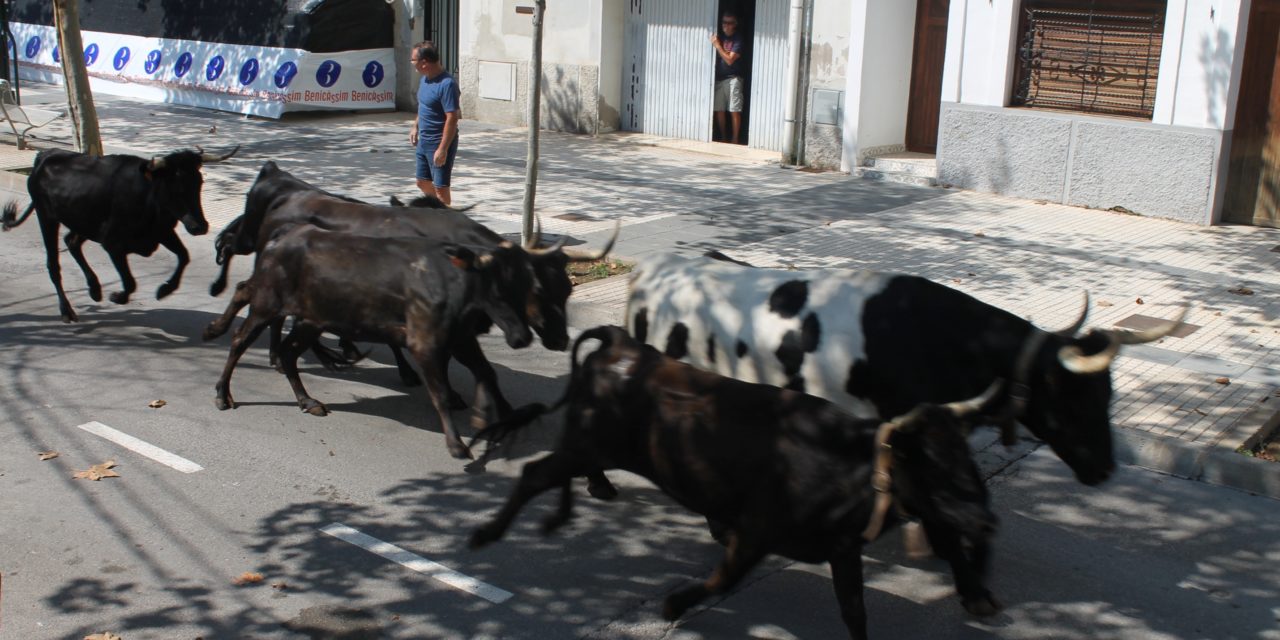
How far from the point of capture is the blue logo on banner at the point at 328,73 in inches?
814

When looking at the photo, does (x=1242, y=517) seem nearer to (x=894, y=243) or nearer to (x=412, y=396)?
(x=412, y=396)

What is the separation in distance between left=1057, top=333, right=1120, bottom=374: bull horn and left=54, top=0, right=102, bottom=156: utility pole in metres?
12.1

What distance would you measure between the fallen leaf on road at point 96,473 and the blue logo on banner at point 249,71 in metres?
15.1

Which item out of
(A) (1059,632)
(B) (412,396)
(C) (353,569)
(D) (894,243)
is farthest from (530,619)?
(D) (894,243)

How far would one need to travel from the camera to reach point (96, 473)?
6945 mm

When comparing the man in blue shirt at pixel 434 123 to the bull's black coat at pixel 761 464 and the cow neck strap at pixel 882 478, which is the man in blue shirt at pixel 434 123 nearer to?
the bull's black coat at pixel 761 464

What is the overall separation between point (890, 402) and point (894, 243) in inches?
271

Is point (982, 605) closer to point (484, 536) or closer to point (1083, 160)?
point (484, 536)

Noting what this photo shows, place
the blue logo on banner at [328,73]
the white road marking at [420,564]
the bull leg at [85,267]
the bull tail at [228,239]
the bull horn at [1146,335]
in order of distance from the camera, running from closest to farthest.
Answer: the bull horn at [1146,335], the white road marking at [420,564], the bull tail at [228,239], the bull leg at [85,267], the blue logo on banner at [328,73]

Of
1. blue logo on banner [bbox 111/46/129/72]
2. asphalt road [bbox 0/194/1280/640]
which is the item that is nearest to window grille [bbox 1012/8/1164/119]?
asphalt road [bbox 0/194/1280/640]

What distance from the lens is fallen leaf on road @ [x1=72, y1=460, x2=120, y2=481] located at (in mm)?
6906

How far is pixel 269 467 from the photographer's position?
7160 millimetres

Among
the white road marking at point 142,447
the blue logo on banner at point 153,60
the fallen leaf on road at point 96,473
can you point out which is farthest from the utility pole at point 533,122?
the blue logo on banner at point 153,60

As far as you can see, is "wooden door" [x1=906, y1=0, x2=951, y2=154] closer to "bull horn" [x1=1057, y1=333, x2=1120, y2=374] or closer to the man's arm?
the man's arm
